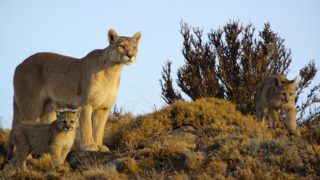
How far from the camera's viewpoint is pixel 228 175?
11.0m

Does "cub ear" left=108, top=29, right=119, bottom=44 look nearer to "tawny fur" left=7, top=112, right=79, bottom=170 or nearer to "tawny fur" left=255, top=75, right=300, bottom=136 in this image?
"tawny fur" left=7, top=112, right=79, bottom=170

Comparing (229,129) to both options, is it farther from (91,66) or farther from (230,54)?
(230,54)

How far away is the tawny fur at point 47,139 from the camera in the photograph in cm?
1282

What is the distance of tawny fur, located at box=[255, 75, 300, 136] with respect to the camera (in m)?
15.1

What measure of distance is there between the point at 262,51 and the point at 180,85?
261cm

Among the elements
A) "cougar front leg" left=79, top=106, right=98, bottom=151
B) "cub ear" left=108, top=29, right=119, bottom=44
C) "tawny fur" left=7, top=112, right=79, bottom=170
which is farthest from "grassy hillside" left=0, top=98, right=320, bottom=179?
"cub ear" left=108, top=29, right=119, bottom=44

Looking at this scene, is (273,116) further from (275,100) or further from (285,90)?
(285,90)

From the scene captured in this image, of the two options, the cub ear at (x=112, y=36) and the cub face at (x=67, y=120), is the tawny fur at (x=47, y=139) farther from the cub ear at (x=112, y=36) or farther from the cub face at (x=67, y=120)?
the cub ear at (x=112, y=36)

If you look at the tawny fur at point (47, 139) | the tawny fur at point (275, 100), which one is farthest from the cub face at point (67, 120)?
the tawny fur at point (275, 100)

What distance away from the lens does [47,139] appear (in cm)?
1298

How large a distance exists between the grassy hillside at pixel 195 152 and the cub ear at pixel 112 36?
184 cm

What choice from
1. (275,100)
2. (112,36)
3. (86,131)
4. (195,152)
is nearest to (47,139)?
(86,131)

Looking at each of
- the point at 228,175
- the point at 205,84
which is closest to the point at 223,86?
the point at 205,84

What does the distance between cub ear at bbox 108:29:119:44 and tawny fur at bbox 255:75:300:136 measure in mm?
3673
